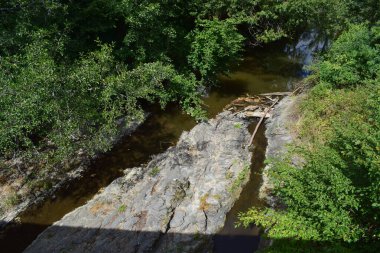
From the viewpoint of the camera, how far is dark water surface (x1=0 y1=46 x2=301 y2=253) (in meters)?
13.0

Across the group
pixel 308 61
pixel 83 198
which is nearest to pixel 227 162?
pixel 83 198

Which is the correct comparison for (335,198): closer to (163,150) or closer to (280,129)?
(280,129)

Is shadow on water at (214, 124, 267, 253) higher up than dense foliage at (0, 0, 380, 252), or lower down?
lower down

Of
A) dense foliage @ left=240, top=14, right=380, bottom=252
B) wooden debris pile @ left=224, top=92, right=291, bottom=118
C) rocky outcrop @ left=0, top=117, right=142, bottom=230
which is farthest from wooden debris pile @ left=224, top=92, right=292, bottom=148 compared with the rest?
dense foliage @ left=240, top=14, right=380, bottom=252

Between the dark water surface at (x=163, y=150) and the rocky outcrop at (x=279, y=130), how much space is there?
1.13ft

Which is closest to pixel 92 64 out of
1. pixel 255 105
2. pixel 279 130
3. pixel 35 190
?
pixel 35 190

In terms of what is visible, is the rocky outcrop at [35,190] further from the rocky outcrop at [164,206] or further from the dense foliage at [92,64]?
the rocky outcrop at [164,206]

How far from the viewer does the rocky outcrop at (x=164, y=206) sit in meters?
12.5

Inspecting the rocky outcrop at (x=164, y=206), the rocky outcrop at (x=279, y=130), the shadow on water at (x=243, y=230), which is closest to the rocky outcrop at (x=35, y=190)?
the rocky outcrop at (x=164, y=206)

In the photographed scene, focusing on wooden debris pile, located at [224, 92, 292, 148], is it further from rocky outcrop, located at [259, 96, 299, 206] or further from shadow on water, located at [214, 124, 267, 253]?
shadow on water, located at [214, 124, 267, 253]

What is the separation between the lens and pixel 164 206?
13.8 metres

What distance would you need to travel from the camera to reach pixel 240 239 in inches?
507

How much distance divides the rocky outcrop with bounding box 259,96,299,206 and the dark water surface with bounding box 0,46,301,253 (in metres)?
0.34

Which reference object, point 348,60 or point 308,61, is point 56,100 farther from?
point 308,61
